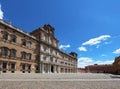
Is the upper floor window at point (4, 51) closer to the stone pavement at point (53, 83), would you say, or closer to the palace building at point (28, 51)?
the palace building at point (28, 51)

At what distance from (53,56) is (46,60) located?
5731 mm

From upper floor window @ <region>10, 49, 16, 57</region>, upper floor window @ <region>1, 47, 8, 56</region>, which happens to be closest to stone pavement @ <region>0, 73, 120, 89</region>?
upper floor window @ <region>1, 47, 8, 56</region>

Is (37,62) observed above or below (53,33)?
below

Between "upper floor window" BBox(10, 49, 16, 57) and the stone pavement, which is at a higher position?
"upper floor window" BBox(10, 49, 16, 57)

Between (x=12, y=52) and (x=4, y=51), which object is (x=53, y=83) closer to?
(x=4, y=51)

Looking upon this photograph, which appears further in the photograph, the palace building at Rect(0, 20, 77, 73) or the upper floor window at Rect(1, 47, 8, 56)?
the palace building at Rect(0, 20, 77, 73)

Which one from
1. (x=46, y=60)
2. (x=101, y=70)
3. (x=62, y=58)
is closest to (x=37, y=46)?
(x=46, y=60)

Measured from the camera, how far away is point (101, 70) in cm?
11138

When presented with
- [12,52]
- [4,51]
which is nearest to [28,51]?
[12,52]

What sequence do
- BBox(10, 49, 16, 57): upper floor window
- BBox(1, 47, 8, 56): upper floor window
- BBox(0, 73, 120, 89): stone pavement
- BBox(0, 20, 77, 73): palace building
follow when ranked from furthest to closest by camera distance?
BBox(10, 49, 16, 57): upper floor window < BBox(0, 20, 77, 73): palace building < BBox(1, 47, 8, 56): upper floor window < BBox(0, 73, 120, 89): stone pavement

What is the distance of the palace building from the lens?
1217 inches

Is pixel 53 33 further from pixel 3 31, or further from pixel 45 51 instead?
pixel 3 31

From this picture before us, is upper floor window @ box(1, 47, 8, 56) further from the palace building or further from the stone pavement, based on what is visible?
the stone pavement

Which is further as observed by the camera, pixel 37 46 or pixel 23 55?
pixel 37 46
